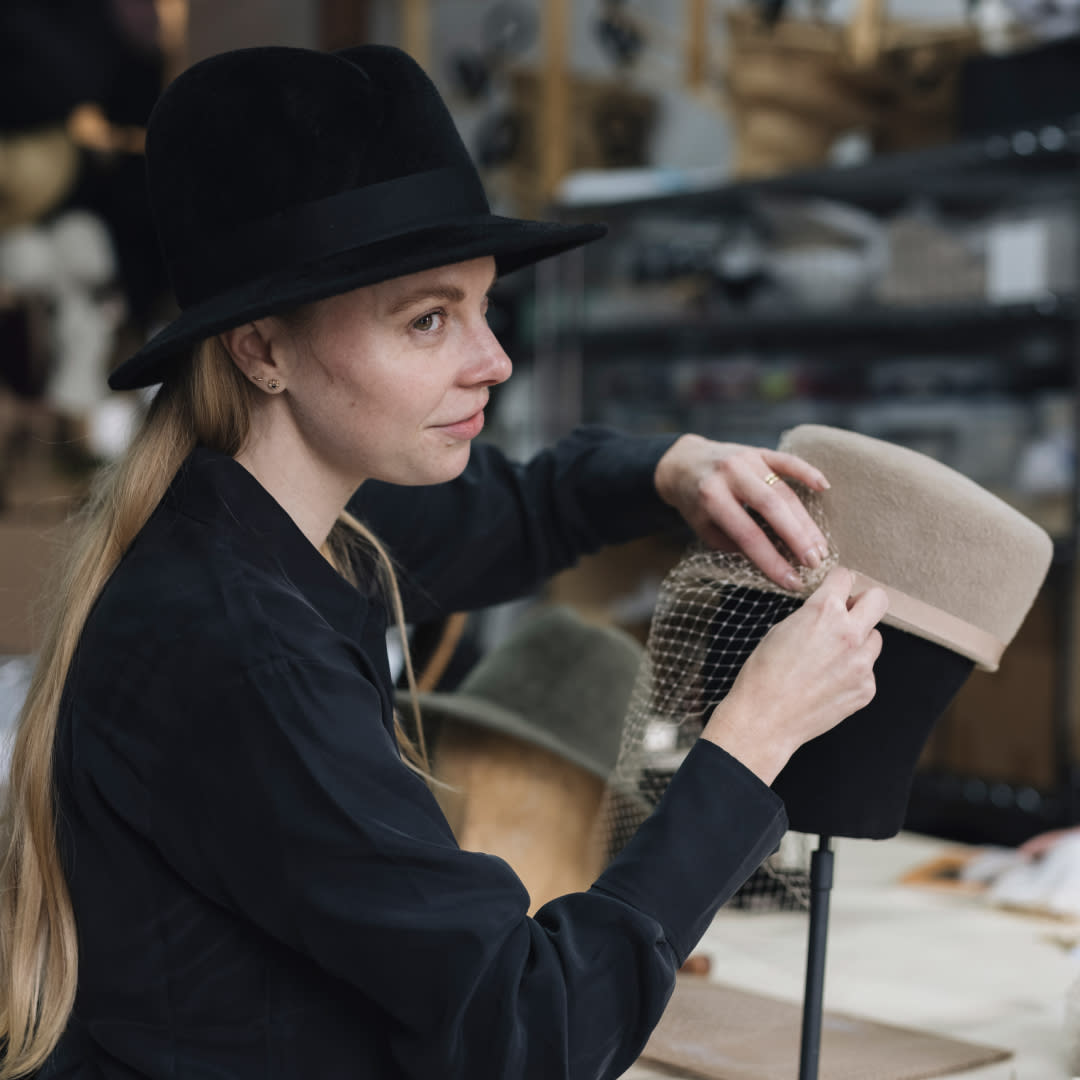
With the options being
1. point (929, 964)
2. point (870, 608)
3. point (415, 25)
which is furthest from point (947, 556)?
point (415, 25)

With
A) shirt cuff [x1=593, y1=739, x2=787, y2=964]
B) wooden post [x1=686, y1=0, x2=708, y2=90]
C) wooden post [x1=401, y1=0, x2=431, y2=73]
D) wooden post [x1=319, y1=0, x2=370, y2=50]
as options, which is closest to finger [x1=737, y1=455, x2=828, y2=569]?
shirt cuff [x1=593, y1=739, x2=787, y2=964]

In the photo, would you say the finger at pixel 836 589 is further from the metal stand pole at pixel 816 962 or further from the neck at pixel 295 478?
the neck at pixel 295 478

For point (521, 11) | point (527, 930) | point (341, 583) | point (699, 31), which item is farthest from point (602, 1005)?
point (521, 11)

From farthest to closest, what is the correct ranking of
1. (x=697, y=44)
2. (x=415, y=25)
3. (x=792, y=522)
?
(x=415, y=25) → (x=697, y=44) → (x=792, y=522)

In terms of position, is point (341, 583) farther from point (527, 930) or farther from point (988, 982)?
point (988, 982)

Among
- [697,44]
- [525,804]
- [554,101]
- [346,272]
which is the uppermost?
[697,44]

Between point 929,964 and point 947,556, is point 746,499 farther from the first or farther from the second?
point 929,964

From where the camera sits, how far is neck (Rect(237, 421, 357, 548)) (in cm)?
94

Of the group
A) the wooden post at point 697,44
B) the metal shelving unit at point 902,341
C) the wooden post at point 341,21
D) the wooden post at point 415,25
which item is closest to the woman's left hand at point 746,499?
the metal shelving unit at point 902,341

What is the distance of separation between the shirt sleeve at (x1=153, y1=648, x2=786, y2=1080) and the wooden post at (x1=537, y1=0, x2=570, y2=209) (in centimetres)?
380

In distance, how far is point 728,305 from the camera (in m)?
4.02

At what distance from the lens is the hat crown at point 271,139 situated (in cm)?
85

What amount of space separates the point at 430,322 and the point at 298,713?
0.91 feet

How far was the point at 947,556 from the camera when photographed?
0.92 meters
